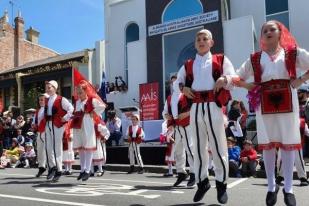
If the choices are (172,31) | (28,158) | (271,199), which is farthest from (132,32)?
(271,199)

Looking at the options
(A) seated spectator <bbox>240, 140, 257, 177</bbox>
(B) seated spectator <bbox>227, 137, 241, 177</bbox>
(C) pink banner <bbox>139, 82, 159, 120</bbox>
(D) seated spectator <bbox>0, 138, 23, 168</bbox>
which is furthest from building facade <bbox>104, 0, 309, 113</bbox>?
(A) seated spectator <bbox>240, 140, 257, 177</bbox>

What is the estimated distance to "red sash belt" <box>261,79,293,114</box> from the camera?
14.6 ft

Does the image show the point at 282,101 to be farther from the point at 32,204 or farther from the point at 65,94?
the point at 65,94

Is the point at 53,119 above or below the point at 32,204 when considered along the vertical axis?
above

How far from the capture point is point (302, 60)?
451 centimetres

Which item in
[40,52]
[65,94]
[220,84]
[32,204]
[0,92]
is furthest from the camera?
[40,52]

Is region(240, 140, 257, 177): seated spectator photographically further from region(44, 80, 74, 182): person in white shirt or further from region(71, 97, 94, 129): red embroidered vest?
region(44, 80, 74, 182): person in white shirt

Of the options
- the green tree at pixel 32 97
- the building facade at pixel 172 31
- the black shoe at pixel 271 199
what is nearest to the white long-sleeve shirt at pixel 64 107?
the black shoe at pixel 271 199

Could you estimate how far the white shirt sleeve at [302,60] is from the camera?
14.7 feet

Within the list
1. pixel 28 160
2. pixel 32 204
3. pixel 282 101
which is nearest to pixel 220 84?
pixel 282 101

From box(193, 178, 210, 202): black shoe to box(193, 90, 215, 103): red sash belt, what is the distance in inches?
36.3

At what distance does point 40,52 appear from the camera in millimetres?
47656

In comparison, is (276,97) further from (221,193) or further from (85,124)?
(85,124)

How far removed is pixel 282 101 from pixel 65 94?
31763mm
